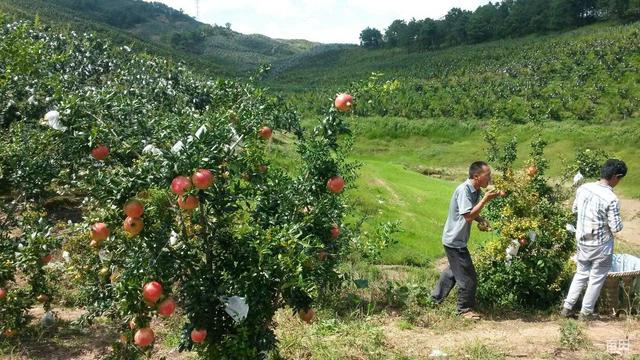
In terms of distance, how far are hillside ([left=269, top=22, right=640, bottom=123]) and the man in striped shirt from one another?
88.8 feet

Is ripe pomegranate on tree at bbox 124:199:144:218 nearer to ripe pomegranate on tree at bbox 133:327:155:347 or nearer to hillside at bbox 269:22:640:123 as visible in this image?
ripe pomegranate on tree at bbox 133:327:155:347

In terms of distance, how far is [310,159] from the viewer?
491 centimetres

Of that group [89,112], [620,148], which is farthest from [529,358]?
[620,148]

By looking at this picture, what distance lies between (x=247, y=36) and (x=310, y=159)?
500ft

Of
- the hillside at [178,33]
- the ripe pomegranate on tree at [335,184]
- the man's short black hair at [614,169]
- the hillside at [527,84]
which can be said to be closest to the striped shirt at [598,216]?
the man's short black hair at [614,169]

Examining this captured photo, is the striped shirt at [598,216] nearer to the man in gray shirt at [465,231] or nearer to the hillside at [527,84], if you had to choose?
the man in gray shirt at [465,231]

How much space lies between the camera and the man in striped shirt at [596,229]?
6.38 m

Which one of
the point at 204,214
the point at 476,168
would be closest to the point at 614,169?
the point at 476,168

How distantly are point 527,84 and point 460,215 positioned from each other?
42344 mm

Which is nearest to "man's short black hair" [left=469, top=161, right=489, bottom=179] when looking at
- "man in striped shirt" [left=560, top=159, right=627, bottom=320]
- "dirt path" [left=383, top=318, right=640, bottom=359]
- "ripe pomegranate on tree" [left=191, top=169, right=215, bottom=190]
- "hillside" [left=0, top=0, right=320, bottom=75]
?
"man in striped shirt" [left=560, top=159, right=627, bottom=320]

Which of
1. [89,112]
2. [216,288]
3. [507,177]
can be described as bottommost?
[216,288]

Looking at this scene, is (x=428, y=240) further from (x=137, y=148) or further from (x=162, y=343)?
(x=137, y=148)

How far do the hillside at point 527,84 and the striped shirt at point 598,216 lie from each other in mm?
27086

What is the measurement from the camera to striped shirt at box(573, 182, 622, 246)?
6340 millimetres
